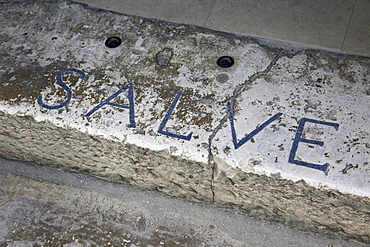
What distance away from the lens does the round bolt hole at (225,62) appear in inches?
91.4

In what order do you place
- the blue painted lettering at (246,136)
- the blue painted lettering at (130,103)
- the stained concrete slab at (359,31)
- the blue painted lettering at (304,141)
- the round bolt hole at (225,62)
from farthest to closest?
the stained concrete slab at (359,31) → the round bolt hole at (225,62) → the blue painted lettering at (130,103) → the blue painted lettering at (246,136) → the blue painted lettering at (304,141)

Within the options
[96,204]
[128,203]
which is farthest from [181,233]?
[96,204]

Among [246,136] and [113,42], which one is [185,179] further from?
[113,42]

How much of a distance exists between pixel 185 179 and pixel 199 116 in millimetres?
329

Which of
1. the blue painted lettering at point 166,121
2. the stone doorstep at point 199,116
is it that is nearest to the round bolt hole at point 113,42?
the stone doorstep at point 199,116

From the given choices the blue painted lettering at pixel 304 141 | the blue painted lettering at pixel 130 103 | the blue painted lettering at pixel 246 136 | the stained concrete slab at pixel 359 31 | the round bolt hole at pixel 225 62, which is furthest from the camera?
the stained concrete slab at pixel 359 31

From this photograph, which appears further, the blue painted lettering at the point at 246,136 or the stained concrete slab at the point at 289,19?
the stained concrete slab at the point at 289,19

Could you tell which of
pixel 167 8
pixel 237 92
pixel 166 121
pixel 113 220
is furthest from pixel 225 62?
pixel 113 220

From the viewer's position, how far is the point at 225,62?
2.34 meters

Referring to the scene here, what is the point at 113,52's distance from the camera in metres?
2.43

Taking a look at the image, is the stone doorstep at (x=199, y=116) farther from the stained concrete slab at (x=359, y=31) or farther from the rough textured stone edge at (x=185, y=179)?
the stained concrete slab at (x=359, y=31)

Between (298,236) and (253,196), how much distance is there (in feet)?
1.08

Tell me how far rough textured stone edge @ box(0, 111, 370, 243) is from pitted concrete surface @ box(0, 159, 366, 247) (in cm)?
6

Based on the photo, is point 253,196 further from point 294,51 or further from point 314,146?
point 294,51
